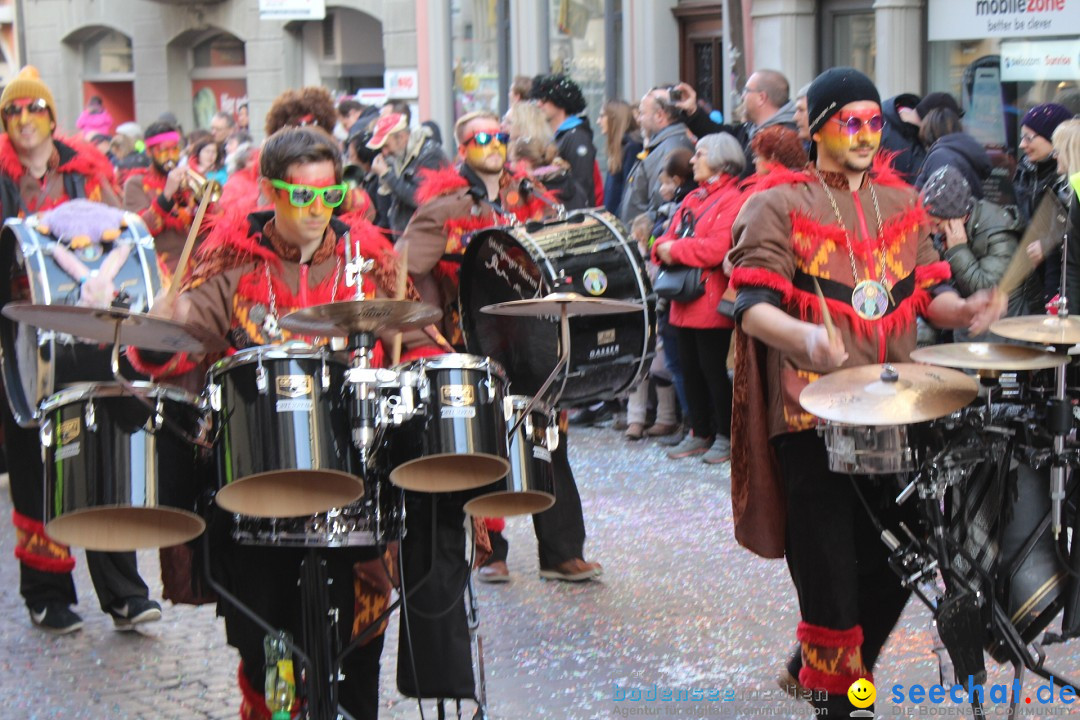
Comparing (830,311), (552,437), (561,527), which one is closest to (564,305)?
(552,437)

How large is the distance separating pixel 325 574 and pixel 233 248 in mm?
922

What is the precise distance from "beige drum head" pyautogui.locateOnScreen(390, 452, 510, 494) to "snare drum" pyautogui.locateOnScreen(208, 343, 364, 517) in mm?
122

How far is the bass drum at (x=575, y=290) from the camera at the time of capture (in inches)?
220

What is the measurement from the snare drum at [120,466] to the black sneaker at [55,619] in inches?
99.2

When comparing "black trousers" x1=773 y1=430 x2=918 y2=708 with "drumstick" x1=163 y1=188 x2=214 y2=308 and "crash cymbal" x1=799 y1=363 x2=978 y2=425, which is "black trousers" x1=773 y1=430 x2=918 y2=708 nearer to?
"crash cymbal" x1=799 y1=363 x2=978 y2=425

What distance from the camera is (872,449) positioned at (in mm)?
3836

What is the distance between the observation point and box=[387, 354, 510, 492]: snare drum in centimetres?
353

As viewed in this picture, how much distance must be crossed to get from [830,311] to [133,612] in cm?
311

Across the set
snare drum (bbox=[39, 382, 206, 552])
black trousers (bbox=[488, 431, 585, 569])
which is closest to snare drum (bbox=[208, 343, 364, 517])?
snare drum (bbox=[39, 382, 206, 552])

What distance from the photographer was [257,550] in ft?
12.6

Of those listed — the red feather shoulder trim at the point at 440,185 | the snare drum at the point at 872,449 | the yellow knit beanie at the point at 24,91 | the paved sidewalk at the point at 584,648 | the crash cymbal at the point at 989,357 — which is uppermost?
the yellow knit beanie at the point at 24,91

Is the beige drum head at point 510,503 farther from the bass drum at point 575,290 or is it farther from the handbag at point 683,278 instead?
the handbag at point 683,278

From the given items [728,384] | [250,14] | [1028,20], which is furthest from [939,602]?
[250,14]

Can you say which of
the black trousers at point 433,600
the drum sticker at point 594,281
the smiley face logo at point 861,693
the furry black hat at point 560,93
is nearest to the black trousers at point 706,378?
the drum sticker at point 594,281
